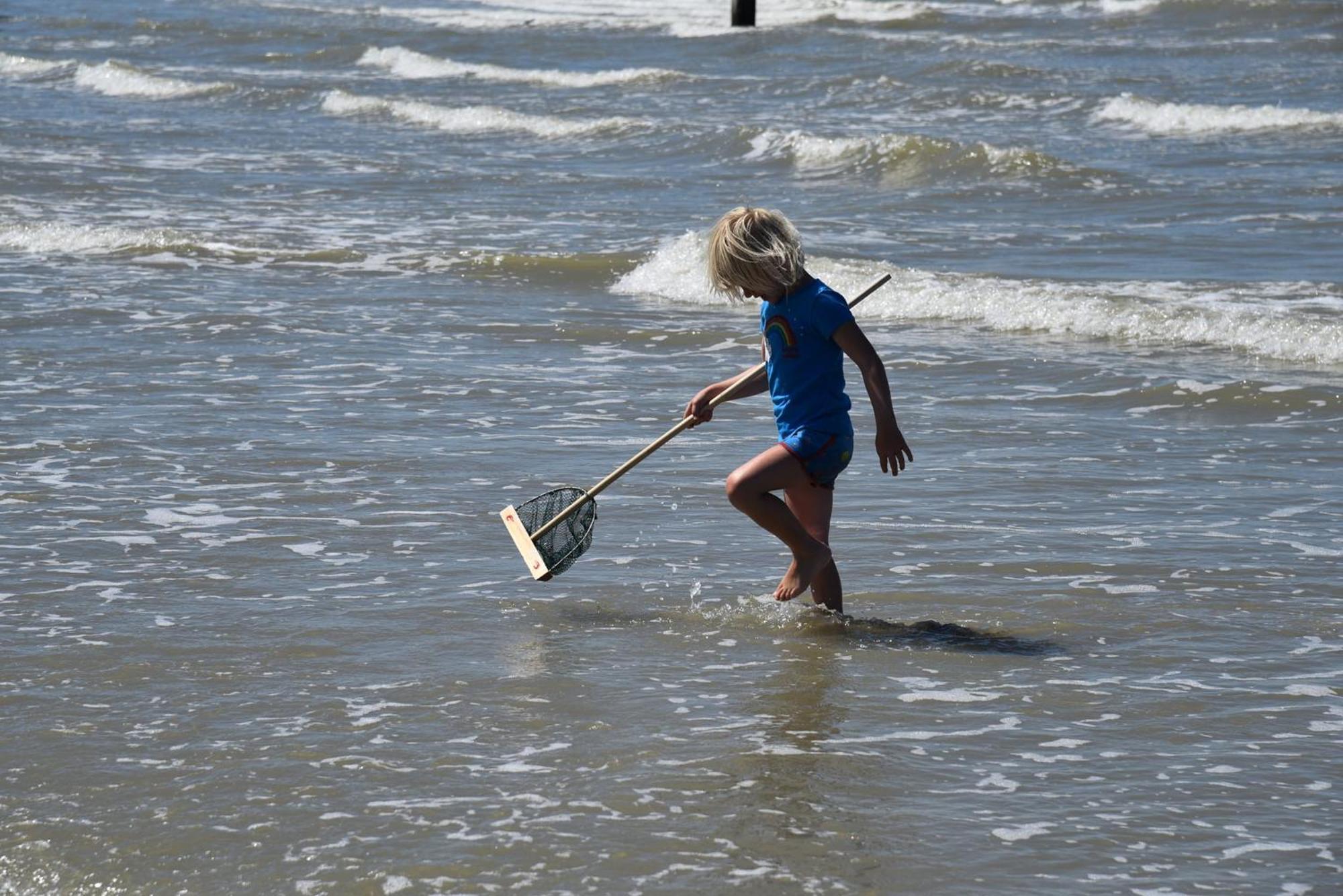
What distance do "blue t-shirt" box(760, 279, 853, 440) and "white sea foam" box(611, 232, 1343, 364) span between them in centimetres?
456

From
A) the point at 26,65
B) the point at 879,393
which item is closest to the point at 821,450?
the point at 879,393

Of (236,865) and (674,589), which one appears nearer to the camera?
(236,865)

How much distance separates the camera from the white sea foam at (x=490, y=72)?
29.7 m

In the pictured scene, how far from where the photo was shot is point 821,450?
215 inches

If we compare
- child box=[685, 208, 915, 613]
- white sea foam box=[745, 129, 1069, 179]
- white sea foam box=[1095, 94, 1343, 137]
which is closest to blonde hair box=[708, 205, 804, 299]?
child box=[685, 208, 915, 613]

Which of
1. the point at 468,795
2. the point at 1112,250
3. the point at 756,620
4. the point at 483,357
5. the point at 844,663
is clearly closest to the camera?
the point at 468,795

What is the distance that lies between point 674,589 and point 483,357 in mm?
4289

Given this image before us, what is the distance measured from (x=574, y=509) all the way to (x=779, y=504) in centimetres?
76

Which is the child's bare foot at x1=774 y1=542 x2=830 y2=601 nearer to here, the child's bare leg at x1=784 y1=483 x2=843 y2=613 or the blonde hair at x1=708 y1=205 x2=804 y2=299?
the child's bare leg at x1=784 y1=483 x2=843 y2=613

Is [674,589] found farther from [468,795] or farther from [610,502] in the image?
[468,795]

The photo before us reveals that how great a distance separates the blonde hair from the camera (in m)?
5.27

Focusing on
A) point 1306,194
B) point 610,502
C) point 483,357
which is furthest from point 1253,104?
point 610,502

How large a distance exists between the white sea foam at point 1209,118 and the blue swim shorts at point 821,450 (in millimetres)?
17023

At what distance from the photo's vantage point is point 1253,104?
23.4 metres
